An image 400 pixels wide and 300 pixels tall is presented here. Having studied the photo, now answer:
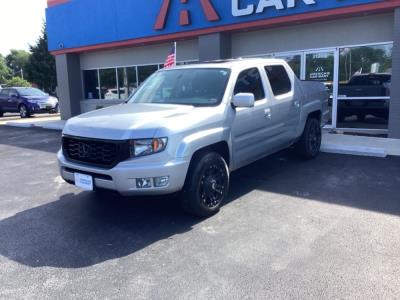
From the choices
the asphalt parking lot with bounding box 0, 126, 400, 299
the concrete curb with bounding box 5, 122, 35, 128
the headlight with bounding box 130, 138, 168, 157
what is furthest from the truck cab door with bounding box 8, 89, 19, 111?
the headlight with bounding box 130, 138, 168, 157

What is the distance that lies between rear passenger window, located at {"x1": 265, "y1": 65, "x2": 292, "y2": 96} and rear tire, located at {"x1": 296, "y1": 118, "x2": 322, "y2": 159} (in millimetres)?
1036

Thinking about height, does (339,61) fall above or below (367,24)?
below

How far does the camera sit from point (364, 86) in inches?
425

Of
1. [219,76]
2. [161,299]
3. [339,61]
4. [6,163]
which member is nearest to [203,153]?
[219,76]

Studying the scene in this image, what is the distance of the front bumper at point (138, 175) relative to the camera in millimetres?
4328

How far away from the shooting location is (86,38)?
17.0 metres

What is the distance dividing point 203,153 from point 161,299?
2.09 meters

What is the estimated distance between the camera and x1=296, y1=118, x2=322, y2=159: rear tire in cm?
739

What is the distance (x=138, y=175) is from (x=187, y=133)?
0.75 meters

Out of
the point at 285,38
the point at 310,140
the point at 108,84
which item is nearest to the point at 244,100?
the point at 310,140

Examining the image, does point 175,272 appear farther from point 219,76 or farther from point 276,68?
point 276,68

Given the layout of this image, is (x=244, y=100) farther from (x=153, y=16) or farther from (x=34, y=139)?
(x=153, y=16)

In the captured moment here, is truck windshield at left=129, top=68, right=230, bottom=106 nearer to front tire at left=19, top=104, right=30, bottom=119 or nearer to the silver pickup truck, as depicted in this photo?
the silver pickup truck

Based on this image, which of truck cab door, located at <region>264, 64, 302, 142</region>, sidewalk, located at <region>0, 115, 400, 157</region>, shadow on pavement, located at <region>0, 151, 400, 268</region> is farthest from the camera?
sidewalk, located at <region>0, 115, 400, 157</region>
